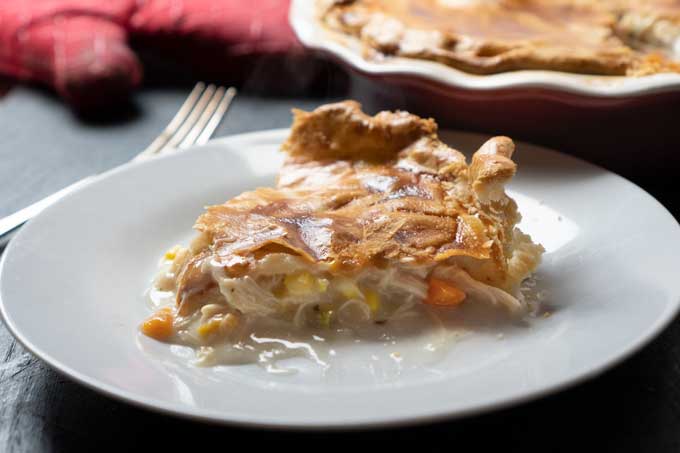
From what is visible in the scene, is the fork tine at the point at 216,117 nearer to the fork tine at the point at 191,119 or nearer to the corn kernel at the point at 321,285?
the fork tine at the point at 191,119

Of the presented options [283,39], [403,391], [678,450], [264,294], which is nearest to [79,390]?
[264,294]

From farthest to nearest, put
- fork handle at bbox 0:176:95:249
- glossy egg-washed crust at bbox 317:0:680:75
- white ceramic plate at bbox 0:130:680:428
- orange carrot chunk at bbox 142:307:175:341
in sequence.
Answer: glossy egg-washed crust at bbox 317:0:680:75 < fork handle at bbox 0:176:95:249 < orange carrot chunk at bbox 142:307:175:341 < white ceramic plate at bbox 0:130:680:428

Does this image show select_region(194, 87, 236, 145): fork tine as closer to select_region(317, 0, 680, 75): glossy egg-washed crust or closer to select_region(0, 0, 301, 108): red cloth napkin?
select_region(0, 0, 301, 108): red cloth napkin

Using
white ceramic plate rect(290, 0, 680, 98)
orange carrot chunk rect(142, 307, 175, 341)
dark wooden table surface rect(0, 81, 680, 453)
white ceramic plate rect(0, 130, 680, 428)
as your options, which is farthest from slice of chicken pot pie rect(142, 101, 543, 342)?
white ceramic plate rect(290, 0, 680, 98)

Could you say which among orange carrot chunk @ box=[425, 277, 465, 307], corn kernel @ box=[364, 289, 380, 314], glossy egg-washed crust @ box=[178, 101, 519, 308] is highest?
glossy egg-washed crust @ box=[178, 101, 519, 308]

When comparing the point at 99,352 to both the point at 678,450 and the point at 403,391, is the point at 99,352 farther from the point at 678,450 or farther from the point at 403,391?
the point at 678,450

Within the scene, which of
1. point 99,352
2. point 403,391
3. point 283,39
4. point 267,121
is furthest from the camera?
point 283,39
